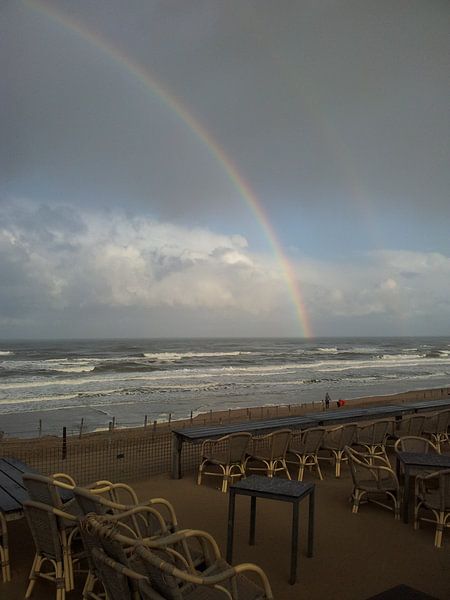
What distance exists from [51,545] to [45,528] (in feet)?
0.40

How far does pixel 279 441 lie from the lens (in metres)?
6.09

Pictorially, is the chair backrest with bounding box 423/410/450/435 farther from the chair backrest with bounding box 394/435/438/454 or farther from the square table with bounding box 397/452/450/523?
the square table with bounding box 397/452/450/523

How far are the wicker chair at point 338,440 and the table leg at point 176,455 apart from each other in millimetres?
1920

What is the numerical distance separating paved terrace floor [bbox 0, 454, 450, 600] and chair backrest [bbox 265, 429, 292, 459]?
0.71 metres

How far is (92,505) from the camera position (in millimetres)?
2725

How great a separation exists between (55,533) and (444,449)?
6670 mm

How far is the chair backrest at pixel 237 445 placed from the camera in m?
5.85

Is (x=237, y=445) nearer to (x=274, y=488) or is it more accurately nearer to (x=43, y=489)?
(x=274, y=488)

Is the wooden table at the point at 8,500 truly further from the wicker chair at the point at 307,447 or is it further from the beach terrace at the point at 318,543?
the wicker chair at the point at 307,447

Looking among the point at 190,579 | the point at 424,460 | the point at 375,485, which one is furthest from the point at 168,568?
the point at 375,485

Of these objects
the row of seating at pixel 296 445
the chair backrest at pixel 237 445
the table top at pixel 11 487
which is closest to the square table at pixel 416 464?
the row of seating at pixel 296 445

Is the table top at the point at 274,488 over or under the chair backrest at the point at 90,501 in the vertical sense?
under

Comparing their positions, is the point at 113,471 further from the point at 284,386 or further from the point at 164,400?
the point at 284,386

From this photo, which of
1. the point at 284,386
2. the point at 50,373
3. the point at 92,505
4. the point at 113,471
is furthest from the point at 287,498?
the point at 50,373
